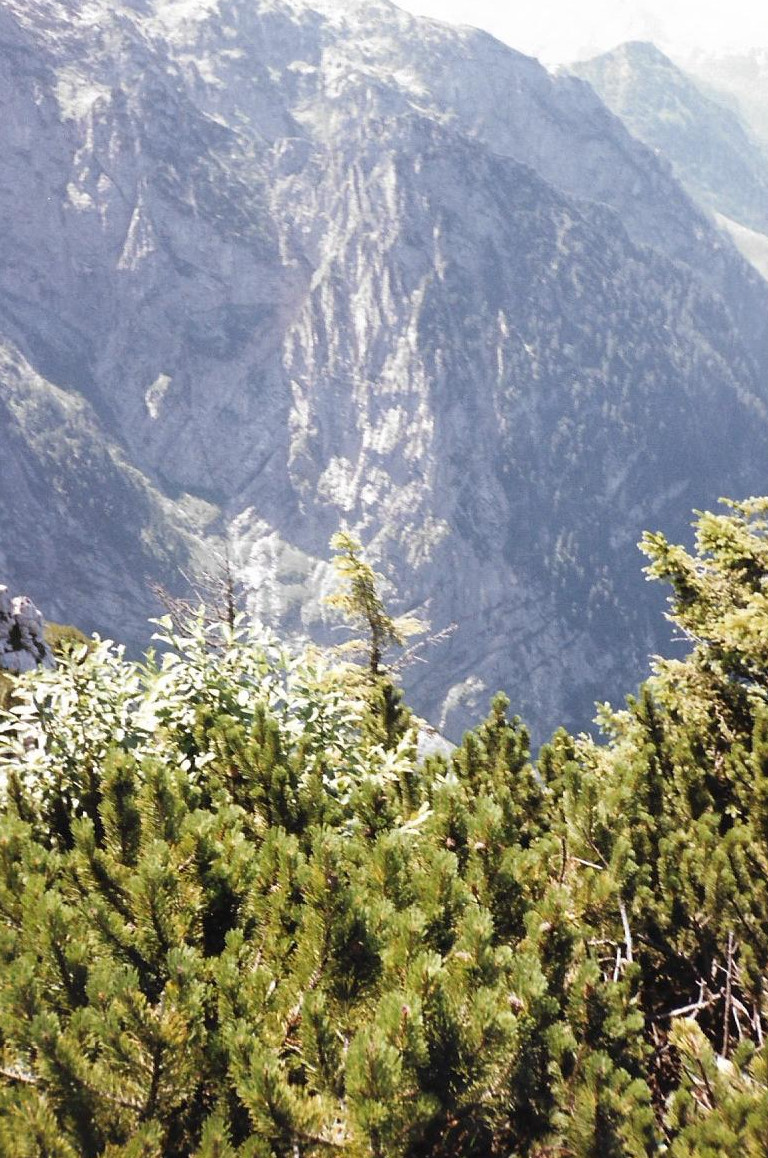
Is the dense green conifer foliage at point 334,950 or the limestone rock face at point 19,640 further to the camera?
the limestone rock face at point 19,640

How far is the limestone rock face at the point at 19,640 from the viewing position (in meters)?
42.8

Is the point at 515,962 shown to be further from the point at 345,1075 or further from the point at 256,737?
the point at 256,737

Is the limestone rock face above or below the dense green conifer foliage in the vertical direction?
above

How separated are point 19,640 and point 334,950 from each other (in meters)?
46.3

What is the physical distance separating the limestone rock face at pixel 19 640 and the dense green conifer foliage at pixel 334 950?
3863 cm

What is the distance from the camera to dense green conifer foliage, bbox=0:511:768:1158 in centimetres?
308

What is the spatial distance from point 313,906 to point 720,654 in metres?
7.50

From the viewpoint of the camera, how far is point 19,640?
147ft

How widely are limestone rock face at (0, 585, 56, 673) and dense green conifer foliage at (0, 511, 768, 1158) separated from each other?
3863 cm

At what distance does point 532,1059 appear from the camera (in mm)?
3662

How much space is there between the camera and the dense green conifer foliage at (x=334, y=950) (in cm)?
308

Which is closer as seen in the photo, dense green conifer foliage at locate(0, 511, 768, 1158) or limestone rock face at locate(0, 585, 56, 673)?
dense green conifer foliage at locate(0, 511, 768, 1158)

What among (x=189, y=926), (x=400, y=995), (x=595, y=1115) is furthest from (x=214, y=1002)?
(x=595, y=1115)

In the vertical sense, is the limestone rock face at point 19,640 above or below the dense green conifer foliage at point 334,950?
above
